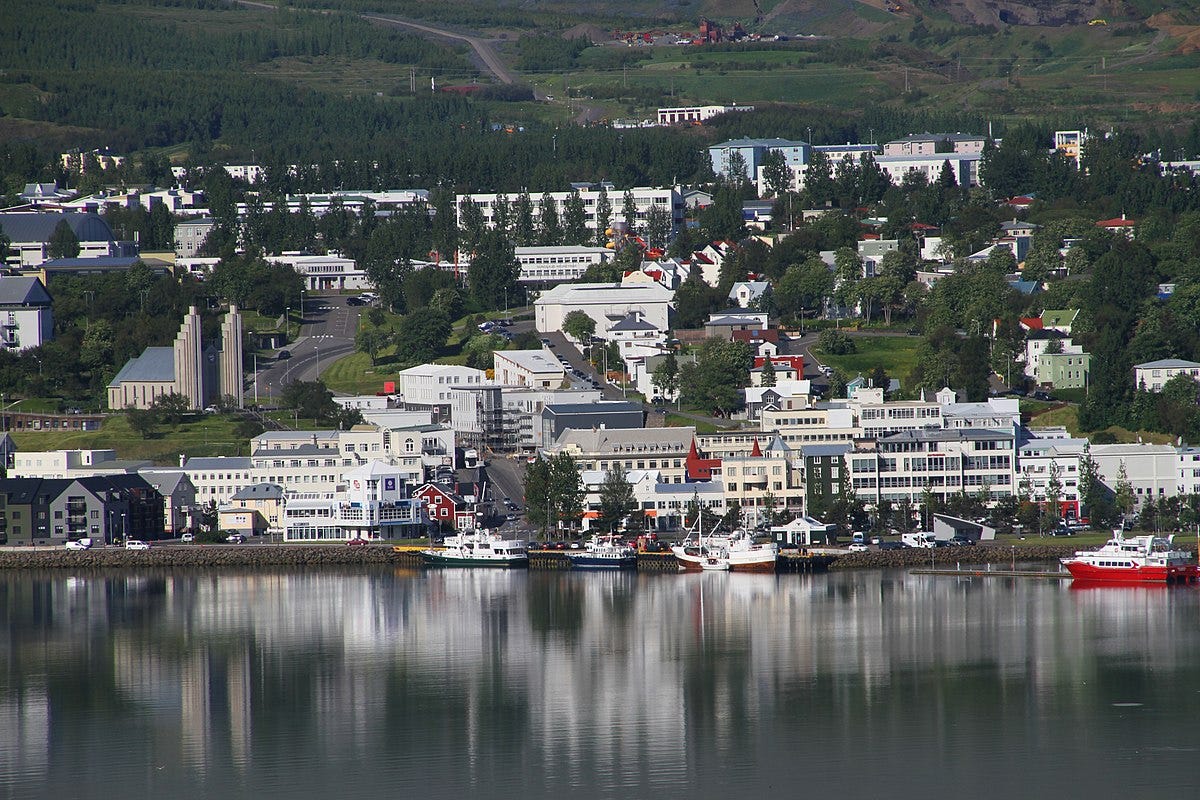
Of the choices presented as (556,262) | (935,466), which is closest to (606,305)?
(556,262)

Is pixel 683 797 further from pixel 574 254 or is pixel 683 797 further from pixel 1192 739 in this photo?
pixel 574 254

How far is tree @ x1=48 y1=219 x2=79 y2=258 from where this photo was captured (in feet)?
228

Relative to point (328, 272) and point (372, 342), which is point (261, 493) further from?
point (328, 272)

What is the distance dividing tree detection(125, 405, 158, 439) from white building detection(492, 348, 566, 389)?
27.6 ft

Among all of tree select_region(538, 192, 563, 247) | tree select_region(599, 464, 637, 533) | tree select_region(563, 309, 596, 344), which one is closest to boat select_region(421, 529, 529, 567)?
tree select_region(599, 464, 637, 533)

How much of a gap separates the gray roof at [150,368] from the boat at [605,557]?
16740 mm

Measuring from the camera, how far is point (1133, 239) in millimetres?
63906

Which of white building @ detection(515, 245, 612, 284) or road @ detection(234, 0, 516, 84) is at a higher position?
road @ detection(234, 0, 516, 84)

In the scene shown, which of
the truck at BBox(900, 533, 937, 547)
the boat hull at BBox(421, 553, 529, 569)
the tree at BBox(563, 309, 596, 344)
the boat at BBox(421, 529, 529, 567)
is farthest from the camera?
the tree at BBox(563, 309, 596, 344)

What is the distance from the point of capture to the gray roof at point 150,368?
55.7m

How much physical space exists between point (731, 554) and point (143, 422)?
1745 centimetres

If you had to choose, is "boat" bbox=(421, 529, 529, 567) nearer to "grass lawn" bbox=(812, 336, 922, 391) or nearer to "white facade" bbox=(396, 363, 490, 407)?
"white facade" bbox=(396, 363, 490, 407)

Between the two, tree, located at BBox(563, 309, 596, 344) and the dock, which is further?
tree, located at BBox(563, 309, 596, 344)

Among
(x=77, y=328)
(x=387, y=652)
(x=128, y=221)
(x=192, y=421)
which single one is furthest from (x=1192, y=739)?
(x=128, y=221)
